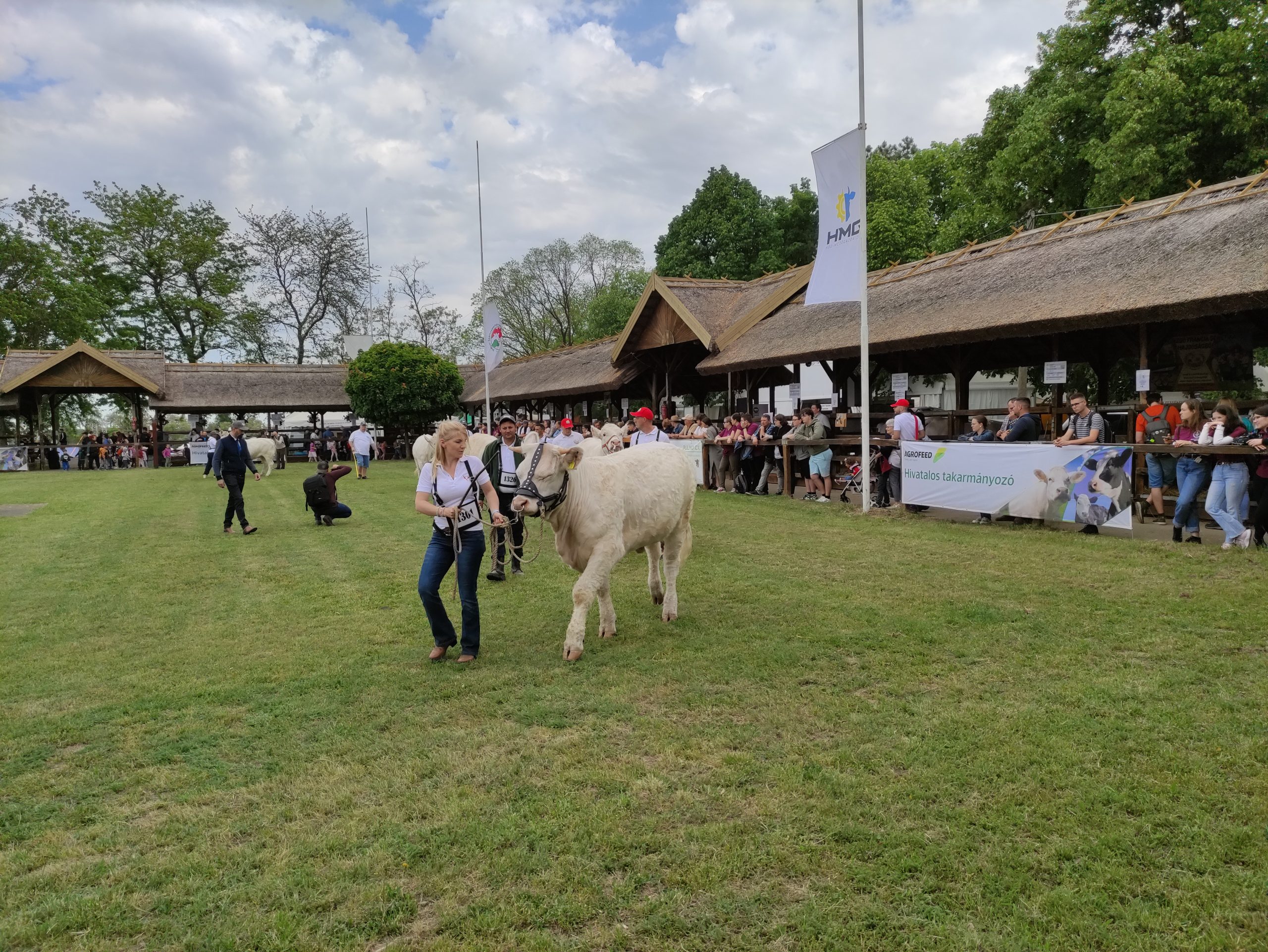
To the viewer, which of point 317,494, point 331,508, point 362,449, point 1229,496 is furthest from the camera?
point 362,449

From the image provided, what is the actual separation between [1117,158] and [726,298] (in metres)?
12.1

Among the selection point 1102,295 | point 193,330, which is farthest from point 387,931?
point 193,330

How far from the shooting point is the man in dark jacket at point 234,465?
1302 centimetres

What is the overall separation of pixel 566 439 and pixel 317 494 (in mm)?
6120

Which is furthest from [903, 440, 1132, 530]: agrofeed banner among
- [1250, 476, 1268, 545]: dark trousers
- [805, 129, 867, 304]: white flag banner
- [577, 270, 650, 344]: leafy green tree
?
[577, 270, 650, 344]: leafy green tree

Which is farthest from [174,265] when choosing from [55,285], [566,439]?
[566,439]

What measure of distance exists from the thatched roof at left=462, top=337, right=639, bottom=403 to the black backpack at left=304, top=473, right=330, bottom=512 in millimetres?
14703

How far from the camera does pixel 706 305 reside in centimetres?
2370

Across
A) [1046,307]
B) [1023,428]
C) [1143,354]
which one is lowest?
[1023,428]

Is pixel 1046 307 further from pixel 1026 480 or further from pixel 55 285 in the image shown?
pixel 55 285

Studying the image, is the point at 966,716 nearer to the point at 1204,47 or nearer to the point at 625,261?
the point at 1204,47

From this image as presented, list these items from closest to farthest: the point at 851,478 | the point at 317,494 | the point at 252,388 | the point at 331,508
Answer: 1. the point at 317,494
2. the point at 331,508
3. the point at 851,478
4. the point at 252,388

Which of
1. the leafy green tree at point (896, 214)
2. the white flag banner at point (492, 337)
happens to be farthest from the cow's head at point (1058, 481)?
the leafy green tree at point (896, 214)

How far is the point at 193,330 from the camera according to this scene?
178 ft
